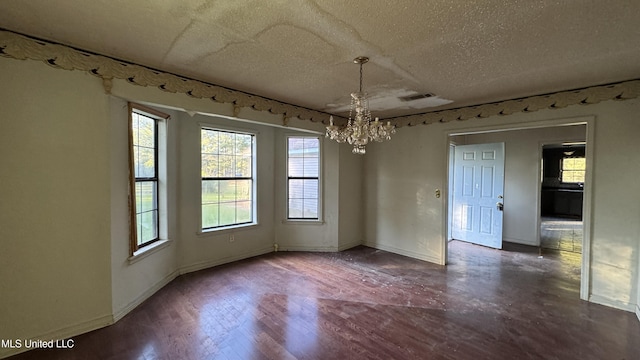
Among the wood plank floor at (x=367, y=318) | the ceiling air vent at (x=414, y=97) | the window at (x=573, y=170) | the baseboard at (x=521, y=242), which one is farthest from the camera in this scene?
the window at (x=573, y=170)

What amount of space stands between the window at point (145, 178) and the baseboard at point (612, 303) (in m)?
5.23

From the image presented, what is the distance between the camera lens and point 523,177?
5523 millimetres

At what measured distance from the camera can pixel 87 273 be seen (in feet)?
7.91

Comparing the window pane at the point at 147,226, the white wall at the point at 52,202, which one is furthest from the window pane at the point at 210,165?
the white wall at the point at 52,202

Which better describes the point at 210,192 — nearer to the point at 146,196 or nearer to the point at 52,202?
the point at 146,196

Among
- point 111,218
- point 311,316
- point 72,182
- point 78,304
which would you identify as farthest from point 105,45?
point 311,316

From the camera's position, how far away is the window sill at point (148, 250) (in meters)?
2.85

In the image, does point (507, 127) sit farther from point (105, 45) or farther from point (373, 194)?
point (105, 45)

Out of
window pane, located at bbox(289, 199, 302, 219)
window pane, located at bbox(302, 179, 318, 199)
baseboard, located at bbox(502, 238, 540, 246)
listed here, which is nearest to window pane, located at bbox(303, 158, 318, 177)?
window pane, located at bbox(302, 179, 318, 199)

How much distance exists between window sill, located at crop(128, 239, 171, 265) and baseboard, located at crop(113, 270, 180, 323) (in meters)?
0.42

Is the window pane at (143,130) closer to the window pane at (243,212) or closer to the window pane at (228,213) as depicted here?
the window pane at (228,213)

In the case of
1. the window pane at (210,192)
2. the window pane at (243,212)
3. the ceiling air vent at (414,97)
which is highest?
the ceiling air vent at (414,97)

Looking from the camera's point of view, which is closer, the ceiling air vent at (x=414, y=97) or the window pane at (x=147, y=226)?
the window pane at (x=147, y=226)

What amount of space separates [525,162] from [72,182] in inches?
281
